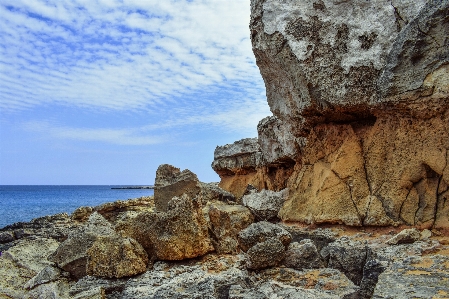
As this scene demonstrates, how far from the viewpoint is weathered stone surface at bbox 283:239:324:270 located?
17.7 ft

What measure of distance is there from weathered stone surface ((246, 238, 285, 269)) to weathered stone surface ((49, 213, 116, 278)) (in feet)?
7.35

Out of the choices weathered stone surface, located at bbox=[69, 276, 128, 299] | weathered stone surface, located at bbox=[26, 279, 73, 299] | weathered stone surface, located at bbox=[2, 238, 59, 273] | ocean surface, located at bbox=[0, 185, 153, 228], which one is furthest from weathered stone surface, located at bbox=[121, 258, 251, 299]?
ocean surface, located at bbox=[0, 185, 153, 228]

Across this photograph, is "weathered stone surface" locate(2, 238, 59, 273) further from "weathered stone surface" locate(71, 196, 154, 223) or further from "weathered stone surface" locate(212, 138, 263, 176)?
"weathered stone surface" locate(212, 138, 263, 176)

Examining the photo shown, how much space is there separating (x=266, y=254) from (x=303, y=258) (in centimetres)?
52

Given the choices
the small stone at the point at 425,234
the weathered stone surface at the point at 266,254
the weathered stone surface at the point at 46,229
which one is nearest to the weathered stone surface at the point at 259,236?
the weathered stone surface at the point at 266,254

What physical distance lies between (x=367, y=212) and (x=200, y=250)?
2962 millimetres

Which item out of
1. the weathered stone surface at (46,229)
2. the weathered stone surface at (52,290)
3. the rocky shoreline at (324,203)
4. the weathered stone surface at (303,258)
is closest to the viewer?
the rocky shoreline at (324,203)

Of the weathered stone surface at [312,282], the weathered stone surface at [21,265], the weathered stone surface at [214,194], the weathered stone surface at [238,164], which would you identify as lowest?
the weathered stone surface at [21,265]

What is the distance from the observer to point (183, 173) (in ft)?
30.1

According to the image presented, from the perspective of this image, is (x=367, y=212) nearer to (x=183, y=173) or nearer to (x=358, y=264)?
(x=358, y=264)

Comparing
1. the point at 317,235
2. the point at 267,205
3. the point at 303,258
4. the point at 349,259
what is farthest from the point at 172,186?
the point at 349,259

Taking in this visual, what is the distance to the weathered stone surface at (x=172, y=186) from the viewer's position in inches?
352

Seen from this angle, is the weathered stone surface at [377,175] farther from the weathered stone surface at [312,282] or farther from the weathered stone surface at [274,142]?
the weathered stone surface at [274,142]

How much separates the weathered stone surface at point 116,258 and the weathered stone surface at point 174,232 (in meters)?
0.19
